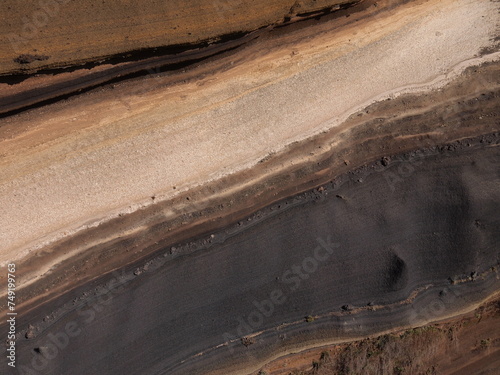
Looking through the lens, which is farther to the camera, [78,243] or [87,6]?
[78,243]

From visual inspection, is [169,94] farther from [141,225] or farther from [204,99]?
[141,225]

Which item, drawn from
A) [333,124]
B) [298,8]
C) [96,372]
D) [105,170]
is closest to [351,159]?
[333,124]

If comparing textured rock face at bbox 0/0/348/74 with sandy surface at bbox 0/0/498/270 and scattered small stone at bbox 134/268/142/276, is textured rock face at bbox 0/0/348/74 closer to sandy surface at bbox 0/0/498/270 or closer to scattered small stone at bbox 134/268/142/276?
sandy surface at bbox 0/0/498/270

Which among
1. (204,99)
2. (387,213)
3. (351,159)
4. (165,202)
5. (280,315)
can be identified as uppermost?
(204,99)

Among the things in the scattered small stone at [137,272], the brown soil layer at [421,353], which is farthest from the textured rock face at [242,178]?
the brown soil layer at [421,353]

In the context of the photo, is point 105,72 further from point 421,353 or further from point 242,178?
point 421,353

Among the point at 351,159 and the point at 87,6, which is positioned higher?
the point at 87,6

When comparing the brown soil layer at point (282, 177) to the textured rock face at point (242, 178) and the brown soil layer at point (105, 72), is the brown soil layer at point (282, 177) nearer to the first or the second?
the textured rock face at point (242, 178)
